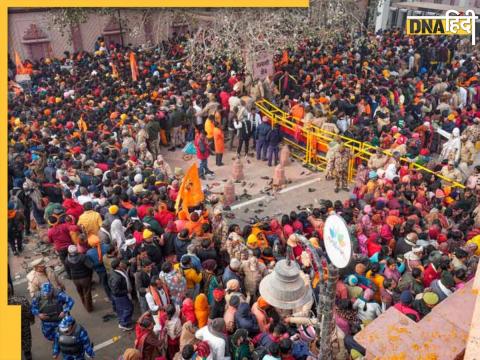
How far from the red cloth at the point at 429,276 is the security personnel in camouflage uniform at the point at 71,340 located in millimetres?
5043

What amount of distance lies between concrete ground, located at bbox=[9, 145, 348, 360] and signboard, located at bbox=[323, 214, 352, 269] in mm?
5064

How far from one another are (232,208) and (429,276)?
18.5 feet

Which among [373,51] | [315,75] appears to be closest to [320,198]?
[315,75]

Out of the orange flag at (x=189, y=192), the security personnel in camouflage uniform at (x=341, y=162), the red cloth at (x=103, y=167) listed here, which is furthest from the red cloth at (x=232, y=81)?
the orange flag at (x=189, y=192)

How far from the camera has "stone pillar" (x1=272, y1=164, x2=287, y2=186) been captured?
13109 mm

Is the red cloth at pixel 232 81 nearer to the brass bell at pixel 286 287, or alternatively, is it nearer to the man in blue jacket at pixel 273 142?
the man in blue jacket at pixel 273 142

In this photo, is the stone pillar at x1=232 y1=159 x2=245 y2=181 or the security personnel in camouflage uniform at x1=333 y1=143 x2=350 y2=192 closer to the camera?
the security personnel in camouflage uniform at x1=333 y1=143 x2=350 y2=192

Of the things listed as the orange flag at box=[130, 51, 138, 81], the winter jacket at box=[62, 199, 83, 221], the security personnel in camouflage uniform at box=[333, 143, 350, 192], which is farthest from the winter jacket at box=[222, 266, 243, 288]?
the orange flag at box=[130, 51, 138, 81]

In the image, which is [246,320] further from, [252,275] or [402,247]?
[402,247]

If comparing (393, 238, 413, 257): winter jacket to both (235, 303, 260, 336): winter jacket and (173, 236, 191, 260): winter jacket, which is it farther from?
(173, 236, 191, 260): winter jacket

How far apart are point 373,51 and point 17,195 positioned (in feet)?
48.8

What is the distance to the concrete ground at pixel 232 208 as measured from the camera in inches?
338

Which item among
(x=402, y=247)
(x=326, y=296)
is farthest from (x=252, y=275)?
(x=326, y=296)

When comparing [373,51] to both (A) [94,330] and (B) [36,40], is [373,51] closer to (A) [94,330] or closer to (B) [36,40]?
(B) [36,40]
